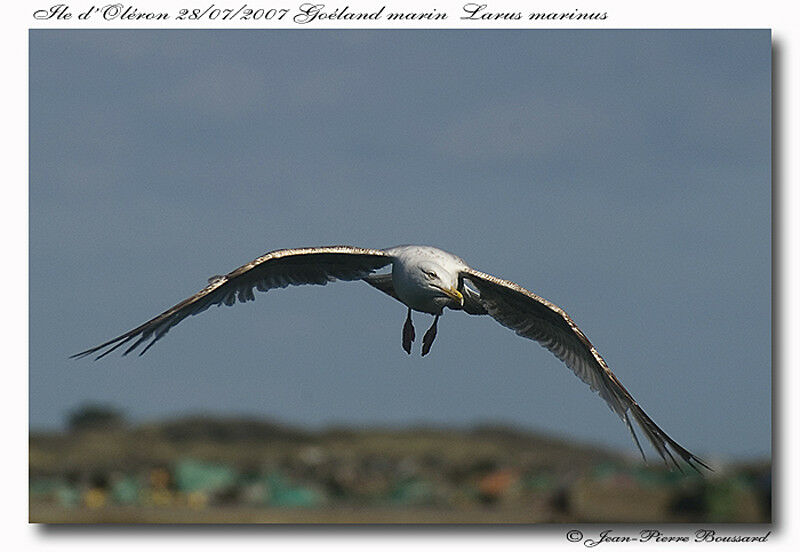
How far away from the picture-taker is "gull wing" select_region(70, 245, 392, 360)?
6.16m

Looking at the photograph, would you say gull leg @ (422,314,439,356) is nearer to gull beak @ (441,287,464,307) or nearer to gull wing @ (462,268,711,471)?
gull wing @ (462,268,711,471)

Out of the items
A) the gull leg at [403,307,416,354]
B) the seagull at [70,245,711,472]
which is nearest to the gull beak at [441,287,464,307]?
the seagull at [70,245,711,472]

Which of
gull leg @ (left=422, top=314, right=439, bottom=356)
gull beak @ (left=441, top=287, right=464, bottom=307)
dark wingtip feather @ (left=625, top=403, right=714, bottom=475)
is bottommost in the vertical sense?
dark wingtip feather @ (left=625, top=403, right=714, bottom=475)

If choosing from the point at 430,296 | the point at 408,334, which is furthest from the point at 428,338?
the point at 430,296

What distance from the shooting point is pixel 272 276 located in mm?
6719

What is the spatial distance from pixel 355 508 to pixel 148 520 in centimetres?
188

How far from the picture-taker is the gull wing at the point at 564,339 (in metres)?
6.46

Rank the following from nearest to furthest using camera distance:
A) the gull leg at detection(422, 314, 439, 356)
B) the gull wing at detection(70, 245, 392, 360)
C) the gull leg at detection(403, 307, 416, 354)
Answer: the gull wing at detection(70, 245, 392, 360) < the gull leg at detection(422, 314, 439, 356) < the gull leg at detection(403, 307, 416, 354)

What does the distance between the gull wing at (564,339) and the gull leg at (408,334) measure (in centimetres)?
42

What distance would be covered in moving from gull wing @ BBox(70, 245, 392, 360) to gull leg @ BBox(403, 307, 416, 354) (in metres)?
0.36

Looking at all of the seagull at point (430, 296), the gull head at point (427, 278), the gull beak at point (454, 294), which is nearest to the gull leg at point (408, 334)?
the seagull at point (430, 296)

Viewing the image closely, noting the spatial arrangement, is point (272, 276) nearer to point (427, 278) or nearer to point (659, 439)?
point (427, 278)

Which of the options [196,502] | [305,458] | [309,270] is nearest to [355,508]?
[196,502]

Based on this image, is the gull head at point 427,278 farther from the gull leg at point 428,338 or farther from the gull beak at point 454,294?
the gull leg at point 428,338
